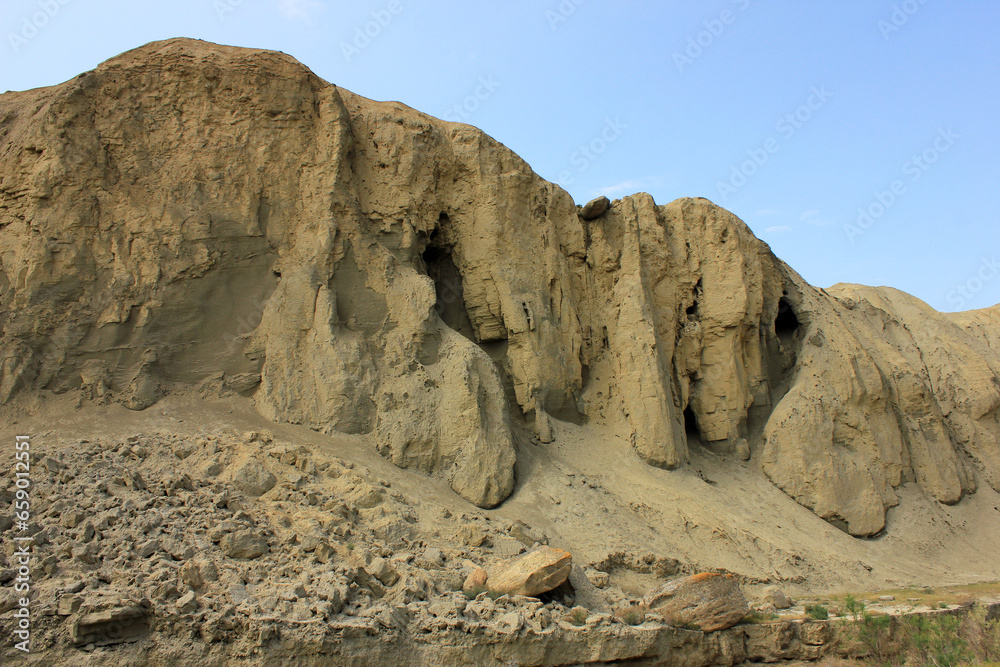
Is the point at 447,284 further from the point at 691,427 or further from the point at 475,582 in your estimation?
the point at 475,582

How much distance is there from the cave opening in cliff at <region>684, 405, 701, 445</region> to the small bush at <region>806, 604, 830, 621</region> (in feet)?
20.1

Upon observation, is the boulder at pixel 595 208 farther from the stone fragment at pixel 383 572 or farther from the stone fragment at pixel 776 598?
the stone fragment at pixel 383 572

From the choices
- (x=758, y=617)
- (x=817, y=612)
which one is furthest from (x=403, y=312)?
(x=817, y=612)

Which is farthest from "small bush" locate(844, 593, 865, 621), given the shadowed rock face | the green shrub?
the shadowed rock face

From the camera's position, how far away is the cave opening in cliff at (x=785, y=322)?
740 inches

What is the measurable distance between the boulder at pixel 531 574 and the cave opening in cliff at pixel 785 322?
12265 millimetres

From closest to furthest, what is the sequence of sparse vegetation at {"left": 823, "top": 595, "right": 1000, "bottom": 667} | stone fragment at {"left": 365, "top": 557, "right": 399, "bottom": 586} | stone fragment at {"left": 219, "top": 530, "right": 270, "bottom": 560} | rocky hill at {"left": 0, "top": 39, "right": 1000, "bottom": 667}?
stone fragment at {"left": 219, "top": 530, "right": 270, "bottom": 560} < stone fragment at {"left": 365, "top": 557, "right": 399, "bottom": 586} < sparse vegetation at {"left": 823, "top": 595, "right": 1000, "bottom": 667} < rocky hill at {"left": 0, "top": 39, "right": 1000, "bottom": 667}

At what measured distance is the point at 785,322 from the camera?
19250mm

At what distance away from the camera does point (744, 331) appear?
16.7 meters

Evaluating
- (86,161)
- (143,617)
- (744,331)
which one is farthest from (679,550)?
(86,161)

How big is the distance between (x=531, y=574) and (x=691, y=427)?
929cm

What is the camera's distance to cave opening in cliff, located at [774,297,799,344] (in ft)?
61.7

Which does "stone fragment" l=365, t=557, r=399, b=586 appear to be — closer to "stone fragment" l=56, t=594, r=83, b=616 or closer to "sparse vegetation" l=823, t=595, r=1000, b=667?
"stone fragment" l=56, t=594, r=83, b=616

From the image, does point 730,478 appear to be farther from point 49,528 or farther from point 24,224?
point 24,224
